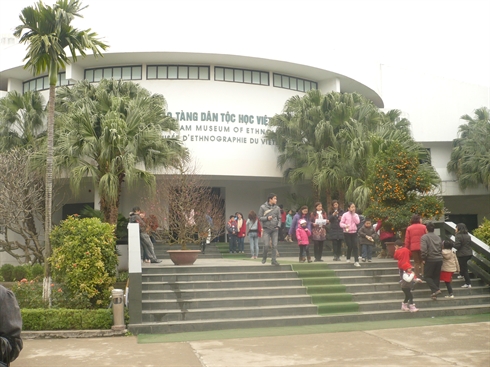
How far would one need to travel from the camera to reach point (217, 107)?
22984mm

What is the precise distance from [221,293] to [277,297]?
3.95 feet

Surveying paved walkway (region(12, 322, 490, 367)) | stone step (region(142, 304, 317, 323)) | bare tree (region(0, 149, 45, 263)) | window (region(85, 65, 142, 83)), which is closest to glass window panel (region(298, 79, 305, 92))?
window (region(85, 65, 142, 83))

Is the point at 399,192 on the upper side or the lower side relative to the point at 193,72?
lower

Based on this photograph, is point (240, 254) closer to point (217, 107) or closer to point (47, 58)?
point (217, 107)

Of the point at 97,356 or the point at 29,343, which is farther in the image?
the point at 29,343

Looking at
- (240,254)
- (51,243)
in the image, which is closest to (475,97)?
(240,254)

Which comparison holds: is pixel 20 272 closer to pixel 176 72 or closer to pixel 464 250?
pixel 176 72

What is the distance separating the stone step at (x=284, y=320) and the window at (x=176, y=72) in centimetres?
1495

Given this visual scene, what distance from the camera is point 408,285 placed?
10742mm

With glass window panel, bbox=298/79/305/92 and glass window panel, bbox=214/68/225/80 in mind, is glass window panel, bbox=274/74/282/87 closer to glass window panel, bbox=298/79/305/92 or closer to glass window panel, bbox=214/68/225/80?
glass window panel, bbox=298/79/305/92

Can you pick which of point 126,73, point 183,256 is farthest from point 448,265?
point 126,73

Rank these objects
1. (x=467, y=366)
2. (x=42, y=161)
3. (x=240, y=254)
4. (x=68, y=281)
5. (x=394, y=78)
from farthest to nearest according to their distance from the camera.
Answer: (x=394, y=78) → (x=240, y=254) → (x=42, y=161) → (x=68, y=281) → (x=467, y=366)

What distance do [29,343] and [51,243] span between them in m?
2.94

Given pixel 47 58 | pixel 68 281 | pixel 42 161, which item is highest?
pixel 47 58
